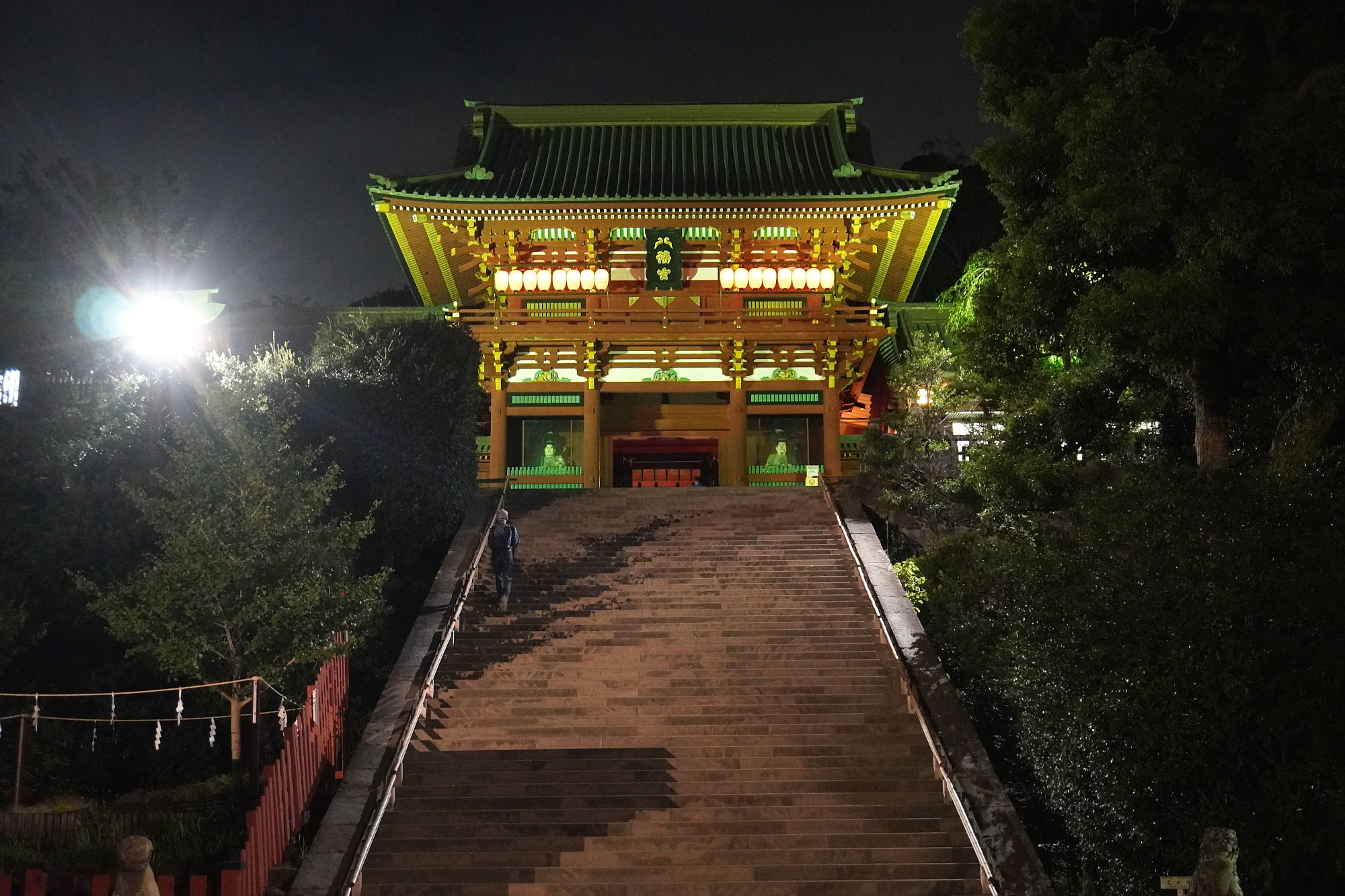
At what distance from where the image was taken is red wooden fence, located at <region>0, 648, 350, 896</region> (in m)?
7.83

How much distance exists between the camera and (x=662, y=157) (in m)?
25.1

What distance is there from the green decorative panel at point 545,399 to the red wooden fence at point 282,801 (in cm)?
1108

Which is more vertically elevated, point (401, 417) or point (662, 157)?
point (662, 157)

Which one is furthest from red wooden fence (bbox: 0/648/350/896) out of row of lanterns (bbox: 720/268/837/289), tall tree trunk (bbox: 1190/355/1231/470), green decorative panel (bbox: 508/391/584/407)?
row of lanterns (bbox: 720/268/837/289)

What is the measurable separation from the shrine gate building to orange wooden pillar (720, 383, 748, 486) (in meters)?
0.03

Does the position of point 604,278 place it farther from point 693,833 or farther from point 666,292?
point 693,833

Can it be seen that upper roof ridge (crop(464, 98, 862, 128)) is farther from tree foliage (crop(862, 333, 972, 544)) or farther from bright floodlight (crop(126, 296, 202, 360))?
bright floodlight (crop(126, 296, 202, 360))

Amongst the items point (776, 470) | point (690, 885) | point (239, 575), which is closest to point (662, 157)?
point (776, 470)

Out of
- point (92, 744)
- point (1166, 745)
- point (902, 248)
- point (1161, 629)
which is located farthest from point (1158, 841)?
point (902, 248)

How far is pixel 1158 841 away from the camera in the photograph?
8.55 meters

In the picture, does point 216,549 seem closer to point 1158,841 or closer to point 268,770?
point 268,770

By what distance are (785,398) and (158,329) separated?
40.4 ft

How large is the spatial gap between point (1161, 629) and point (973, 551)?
4.10 m

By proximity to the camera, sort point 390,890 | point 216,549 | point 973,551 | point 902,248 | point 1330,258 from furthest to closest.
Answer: point 902,248 → point 973,551 → point 216,549 → point 1330,258 → point 390,890
